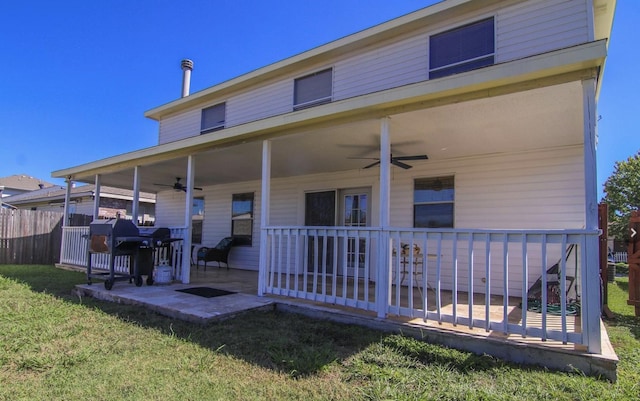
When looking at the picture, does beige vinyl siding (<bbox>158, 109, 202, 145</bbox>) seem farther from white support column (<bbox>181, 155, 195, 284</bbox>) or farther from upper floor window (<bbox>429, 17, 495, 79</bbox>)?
upper floor window (<bbox>429, 17, 495, 79</bbox>)

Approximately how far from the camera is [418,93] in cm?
374

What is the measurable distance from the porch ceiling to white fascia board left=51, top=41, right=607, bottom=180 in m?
0.13

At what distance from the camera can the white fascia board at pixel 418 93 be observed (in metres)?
3.00

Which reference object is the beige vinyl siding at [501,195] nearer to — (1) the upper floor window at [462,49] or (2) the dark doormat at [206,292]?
(1) the upper floor window at [462,49]

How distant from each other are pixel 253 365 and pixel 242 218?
22.6 ft

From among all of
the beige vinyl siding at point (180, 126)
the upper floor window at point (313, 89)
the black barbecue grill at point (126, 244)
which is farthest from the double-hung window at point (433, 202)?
the beige vinyl siding at point (180, 126)

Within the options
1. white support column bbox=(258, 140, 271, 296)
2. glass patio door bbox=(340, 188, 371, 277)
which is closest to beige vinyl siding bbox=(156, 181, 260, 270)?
glass patio door bbox=(340, 188, 371, 277)

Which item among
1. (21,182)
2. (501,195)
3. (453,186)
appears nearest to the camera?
(501,195)

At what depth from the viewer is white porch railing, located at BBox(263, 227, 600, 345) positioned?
3.11m

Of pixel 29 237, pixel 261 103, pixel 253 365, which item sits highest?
pixel 261 103

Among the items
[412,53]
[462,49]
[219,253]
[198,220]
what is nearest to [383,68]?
[412,53]

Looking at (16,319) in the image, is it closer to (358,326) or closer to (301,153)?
(358,326)

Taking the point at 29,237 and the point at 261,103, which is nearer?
the point at 261,103

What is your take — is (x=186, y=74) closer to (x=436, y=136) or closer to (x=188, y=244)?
(x=188, y=244)
